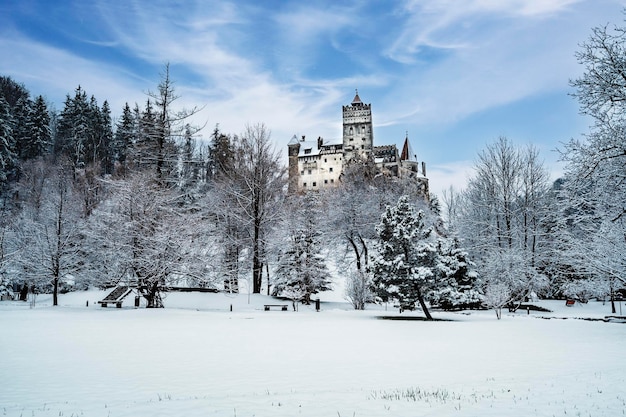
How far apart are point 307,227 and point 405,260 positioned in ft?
35.3

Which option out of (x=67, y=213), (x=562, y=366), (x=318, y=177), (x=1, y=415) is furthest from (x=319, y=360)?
(x=318, y=177)

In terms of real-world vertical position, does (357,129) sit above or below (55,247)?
above

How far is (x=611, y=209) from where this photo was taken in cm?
1543

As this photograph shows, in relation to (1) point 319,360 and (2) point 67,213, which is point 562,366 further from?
(2) point 67,213

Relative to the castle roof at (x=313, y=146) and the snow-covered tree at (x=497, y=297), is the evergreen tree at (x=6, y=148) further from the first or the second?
the castle roof at (x=313, y=146)

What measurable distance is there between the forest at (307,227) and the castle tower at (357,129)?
2089 inches

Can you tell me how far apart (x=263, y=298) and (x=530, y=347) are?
68.2 feet

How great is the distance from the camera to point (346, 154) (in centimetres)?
9981

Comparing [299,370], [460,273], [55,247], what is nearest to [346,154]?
[460,273]

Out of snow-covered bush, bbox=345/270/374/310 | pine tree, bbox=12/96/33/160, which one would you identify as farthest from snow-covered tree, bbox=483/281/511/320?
pine tree, bbox=12/96/33/160

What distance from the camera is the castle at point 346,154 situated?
316 ft

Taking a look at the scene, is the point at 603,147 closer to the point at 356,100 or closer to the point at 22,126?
the point at 22,126

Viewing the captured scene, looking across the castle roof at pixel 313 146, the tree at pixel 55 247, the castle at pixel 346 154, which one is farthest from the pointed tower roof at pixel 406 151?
the tree at pixel 55 247

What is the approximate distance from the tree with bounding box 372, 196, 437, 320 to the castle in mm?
69559
